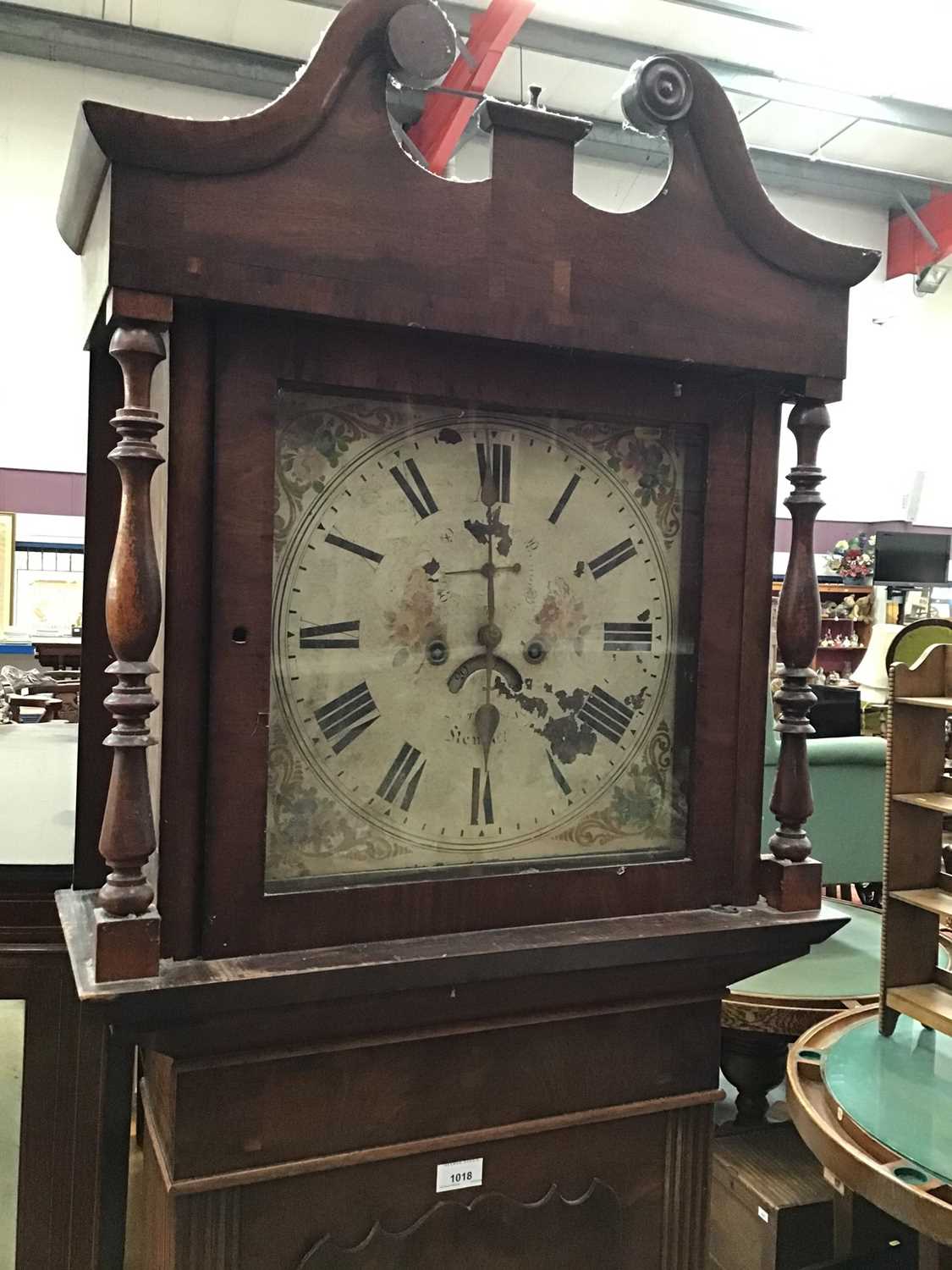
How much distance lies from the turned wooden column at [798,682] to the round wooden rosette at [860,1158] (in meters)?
0.40

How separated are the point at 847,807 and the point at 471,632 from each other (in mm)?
2734

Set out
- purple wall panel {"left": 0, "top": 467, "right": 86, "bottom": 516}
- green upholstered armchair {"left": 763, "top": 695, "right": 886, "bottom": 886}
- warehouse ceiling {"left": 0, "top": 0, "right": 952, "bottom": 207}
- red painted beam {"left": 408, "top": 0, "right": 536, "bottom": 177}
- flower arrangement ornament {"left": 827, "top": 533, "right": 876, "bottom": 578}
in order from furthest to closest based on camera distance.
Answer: flower arrangement ornament {"left": 827, "top": 533, "right": 876, "bottom": 578} → purple wall panel {"left": 0, "top": 467, "right": 86, "bottom": 516} → warehouse ceiling {"left": 0, "top": 0, "right": 952, "bottom": 207} → red painted beam {"left": 408, "top": 0, "right": 536, "bottom": 177} → green upholstered armchair {"left": 763, "top": 695, "right": 886, "bottom": 886}

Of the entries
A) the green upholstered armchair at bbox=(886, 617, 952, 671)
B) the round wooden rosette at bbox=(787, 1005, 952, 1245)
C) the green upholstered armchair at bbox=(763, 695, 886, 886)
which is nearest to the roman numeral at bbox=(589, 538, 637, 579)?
the round wooden rosette at bbox=(787, 1005, 952, 1245)

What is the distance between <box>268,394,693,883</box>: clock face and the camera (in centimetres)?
86

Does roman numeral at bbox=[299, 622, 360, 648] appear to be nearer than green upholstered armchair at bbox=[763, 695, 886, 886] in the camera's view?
Yes

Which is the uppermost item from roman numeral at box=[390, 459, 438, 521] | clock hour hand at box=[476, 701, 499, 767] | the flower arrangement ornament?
the flower arrangement ornament

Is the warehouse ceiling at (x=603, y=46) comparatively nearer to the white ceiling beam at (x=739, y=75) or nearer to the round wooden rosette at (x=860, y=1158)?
the white ceiling beam at (x=739, y=75)

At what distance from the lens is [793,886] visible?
98cm

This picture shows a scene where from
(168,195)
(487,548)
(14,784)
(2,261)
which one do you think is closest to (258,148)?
(168,195)

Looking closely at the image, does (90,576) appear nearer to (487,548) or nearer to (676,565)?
(487,548)

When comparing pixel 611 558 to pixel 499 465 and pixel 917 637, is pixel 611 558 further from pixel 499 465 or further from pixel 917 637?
pixel 917 637

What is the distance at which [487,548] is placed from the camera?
92 cm

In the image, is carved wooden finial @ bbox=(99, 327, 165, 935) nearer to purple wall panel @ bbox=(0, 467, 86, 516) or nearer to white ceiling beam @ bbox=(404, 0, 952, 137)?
white ceiling beam @ bbox=(404, 0, 952, 137)

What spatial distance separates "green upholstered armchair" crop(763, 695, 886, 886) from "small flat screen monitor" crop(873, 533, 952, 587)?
581cm
